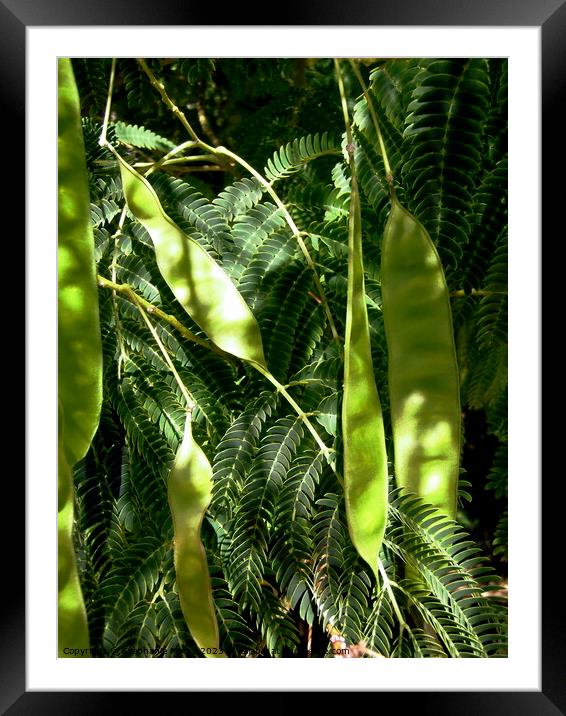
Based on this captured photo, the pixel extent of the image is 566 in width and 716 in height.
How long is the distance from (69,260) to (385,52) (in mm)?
595

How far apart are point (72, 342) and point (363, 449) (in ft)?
1.63

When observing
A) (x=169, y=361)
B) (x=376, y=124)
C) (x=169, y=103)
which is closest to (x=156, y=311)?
(x=169, y=361)

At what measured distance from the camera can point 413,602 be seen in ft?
3.01

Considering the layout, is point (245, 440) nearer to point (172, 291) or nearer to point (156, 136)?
point (172, 291)

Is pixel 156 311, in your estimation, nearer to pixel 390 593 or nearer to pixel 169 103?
pixel 169 103

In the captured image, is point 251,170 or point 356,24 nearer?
point 356,24

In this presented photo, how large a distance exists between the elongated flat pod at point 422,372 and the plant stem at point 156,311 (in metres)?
0.30

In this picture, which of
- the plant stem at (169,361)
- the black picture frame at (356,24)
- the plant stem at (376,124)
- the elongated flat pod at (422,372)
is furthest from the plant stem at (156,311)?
the plant stem at (376,124)

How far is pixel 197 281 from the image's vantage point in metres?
1.00

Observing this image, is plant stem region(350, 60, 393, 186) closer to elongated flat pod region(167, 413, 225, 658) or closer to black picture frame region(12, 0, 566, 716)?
black picture frame region(12, 0, 566, 716)

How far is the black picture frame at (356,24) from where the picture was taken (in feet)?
2.83

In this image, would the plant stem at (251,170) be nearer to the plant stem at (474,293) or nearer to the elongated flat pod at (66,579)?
the plant stem at (474,293)

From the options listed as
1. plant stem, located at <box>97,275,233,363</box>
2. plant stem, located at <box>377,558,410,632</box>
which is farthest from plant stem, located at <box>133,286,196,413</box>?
plant stem, located at <box>377,558,410,632</box>
